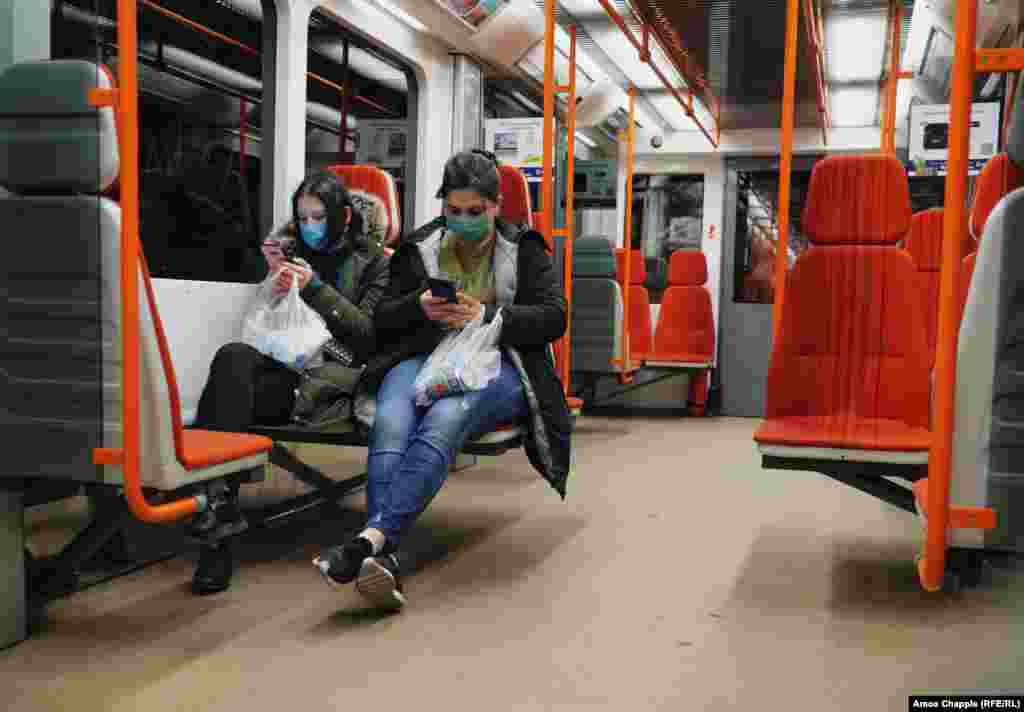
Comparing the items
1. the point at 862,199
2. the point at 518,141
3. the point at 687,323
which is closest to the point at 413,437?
the point at 862,199

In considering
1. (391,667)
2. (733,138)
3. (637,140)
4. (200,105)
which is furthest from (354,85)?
(391,667)

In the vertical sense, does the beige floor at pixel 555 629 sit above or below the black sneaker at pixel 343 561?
below

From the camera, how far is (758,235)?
978 cm

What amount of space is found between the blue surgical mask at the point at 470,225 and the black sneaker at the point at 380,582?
1205 mm

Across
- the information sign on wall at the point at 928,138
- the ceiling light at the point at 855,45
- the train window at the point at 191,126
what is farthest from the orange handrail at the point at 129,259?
the information sign on wall at the point at 928,138

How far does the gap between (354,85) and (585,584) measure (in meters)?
6.58

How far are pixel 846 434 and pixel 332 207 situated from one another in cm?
193

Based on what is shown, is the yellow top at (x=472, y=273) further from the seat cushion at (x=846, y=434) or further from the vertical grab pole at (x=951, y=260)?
the vertical grab pole at (x=951, y=260)

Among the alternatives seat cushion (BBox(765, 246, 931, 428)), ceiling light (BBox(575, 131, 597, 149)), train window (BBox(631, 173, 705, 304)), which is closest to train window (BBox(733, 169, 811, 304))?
train window (BBox(631, 173, 705, 304))

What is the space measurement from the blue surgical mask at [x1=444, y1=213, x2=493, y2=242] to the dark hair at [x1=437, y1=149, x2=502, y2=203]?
0.08m

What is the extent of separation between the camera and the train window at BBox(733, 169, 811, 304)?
9586mm

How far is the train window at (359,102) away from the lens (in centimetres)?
603

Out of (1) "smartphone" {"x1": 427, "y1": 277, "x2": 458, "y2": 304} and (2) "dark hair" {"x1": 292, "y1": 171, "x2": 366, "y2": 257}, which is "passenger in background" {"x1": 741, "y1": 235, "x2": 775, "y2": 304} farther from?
(1) "smartphone" {"x1": 427, "y1": 277, "x2": 458, "y2": 304}

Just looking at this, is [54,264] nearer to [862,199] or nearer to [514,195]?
[514,195]
